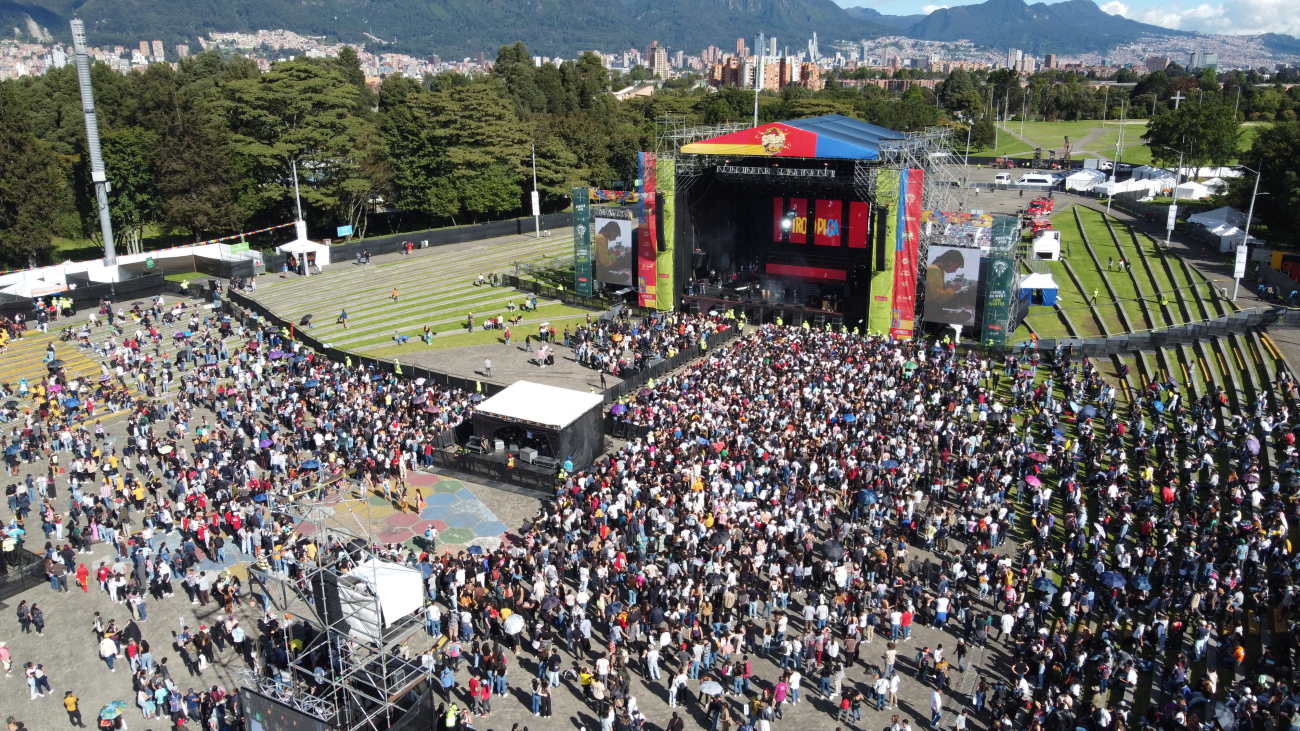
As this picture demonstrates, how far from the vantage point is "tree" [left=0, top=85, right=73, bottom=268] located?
5038 centimetres

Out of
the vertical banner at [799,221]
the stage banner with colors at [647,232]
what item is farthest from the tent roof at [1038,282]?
the stage banner with colors at [647,232]

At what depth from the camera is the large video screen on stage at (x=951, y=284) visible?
36.7 m

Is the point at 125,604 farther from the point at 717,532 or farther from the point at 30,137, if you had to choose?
the point at 30,137

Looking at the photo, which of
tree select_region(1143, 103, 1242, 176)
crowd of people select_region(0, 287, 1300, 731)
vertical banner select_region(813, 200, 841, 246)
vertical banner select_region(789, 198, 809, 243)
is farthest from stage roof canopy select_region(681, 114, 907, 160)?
tree select_region(1143, 103, 1242, 176)

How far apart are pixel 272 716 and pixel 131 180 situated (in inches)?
2129

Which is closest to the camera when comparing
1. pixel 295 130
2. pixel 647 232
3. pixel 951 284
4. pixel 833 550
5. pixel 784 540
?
pixel 833 550

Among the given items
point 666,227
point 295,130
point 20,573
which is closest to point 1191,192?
point 666,227

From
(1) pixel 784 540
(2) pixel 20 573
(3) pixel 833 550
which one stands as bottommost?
(2) pixel 20 573

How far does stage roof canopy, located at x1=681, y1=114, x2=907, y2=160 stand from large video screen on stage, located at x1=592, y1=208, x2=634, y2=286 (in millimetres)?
5453

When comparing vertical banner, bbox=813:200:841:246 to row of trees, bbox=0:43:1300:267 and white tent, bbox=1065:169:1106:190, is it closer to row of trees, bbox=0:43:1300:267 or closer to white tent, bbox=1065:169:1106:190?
row of trees, bbox=0:43:1300:267

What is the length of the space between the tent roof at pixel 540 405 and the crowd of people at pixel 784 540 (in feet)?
5.94

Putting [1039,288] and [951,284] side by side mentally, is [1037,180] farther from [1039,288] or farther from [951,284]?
[951,284]

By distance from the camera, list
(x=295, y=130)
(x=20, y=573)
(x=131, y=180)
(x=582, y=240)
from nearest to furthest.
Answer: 1. (x=20, y=573)
2. (x=582, y=240)
3. (x=131, y=180)
4. (x=295, y=130)

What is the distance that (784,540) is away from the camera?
832 inches
